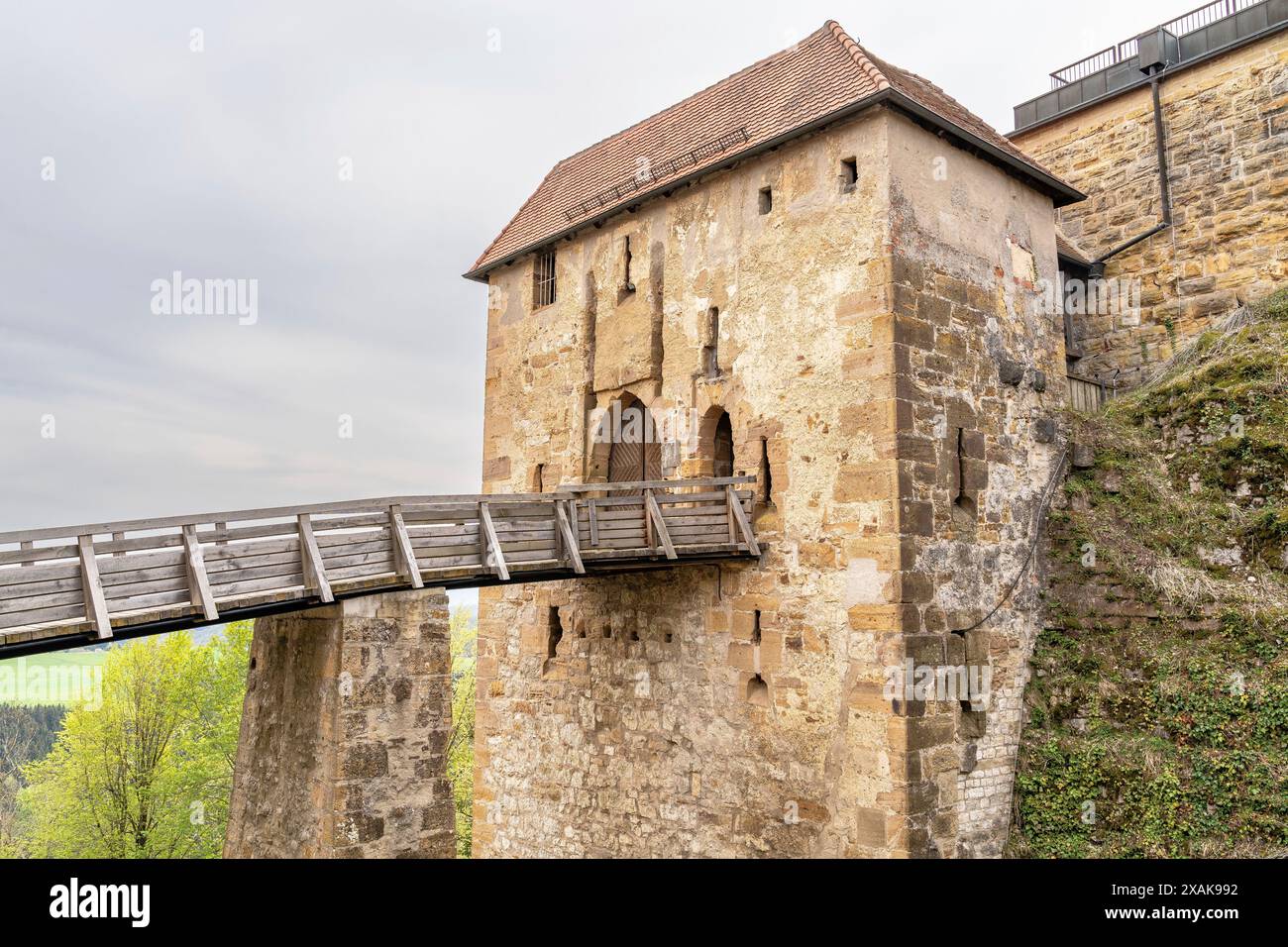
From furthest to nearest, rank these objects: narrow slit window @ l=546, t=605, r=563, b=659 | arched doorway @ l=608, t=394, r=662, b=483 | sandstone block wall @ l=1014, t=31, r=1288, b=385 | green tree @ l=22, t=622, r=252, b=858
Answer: green tree @ l=22, t=622, r=252, b=858 → sandstone block wall @ l=1014, t=31, r=1288, b=385 → narrow slit window @ l=546, t=605, r=563, b=659 → arched doorway @ l=608, t=394, r=662, b=483

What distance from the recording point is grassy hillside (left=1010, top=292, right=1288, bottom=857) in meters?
8.87

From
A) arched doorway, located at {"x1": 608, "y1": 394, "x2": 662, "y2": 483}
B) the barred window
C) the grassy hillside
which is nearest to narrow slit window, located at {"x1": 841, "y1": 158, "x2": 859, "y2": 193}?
arched doorway, located at {"x1": 608, "y1": 394, "x2": 662, "y2": 483}

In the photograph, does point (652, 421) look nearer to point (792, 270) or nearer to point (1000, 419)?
point (792, 270)

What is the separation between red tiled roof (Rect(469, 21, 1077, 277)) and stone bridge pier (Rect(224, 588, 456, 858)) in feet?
21.0

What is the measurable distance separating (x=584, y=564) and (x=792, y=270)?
12.8ft

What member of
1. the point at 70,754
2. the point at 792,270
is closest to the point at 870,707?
the point at 792,270

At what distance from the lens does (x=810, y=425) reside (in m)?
10.2

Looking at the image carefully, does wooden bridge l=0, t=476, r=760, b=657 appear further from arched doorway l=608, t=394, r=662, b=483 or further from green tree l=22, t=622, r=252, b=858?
green tree l=22, t=622, r=252, b=858

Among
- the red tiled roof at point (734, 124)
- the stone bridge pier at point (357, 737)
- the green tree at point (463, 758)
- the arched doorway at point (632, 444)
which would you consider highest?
the red tiled roof at point (734, 124)

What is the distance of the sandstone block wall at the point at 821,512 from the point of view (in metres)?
9.45

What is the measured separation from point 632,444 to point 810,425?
331 centimetres

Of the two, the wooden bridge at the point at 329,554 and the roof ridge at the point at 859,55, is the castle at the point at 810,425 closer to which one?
the roof ridge at the point at 859,55

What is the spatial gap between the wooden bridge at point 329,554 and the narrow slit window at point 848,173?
3345mm

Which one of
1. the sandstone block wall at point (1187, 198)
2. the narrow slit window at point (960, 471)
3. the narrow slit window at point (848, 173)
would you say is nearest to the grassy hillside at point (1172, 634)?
the narrow slit window at point (960, 471)
